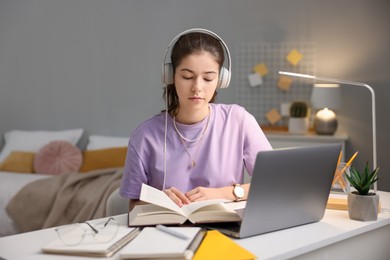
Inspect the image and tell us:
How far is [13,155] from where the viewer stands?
4570mm

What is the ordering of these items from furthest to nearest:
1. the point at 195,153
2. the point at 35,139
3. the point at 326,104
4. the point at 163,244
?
the point at 35,139
the point at 326,104
the point at 195,153
the point at 163,244

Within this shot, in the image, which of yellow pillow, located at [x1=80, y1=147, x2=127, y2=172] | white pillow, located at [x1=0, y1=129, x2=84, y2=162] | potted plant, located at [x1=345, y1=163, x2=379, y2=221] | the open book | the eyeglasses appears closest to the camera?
the eyeglasses

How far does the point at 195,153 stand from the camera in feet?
6.60

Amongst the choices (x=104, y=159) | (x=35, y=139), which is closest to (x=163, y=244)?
(x=104, y=159)

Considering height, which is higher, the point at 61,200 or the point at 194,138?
the point at 194,138

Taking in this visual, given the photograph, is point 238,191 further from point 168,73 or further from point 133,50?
point 133,50

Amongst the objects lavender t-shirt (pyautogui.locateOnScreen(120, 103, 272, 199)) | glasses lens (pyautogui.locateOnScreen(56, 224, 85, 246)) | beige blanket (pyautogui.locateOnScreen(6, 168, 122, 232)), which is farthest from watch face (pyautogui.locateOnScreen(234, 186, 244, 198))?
beige blanket (pyautogui.locateOnScreen(6, 168, 122, 232))

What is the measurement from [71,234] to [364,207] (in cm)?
86

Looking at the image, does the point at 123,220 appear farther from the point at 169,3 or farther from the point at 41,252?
the point at 169,3

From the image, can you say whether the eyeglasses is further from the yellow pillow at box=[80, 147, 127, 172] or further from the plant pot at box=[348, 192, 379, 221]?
the yellow pillow at box=[80, 147, 127, 172]

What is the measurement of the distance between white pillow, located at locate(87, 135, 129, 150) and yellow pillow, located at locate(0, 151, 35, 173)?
→ 47cm

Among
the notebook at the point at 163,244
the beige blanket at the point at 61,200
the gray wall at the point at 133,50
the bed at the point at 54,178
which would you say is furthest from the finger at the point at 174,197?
the gray wall at the point at 133,50

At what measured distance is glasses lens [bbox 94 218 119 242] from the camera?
4.60 feet

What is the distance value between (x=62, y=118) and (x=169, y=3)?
137 cm
